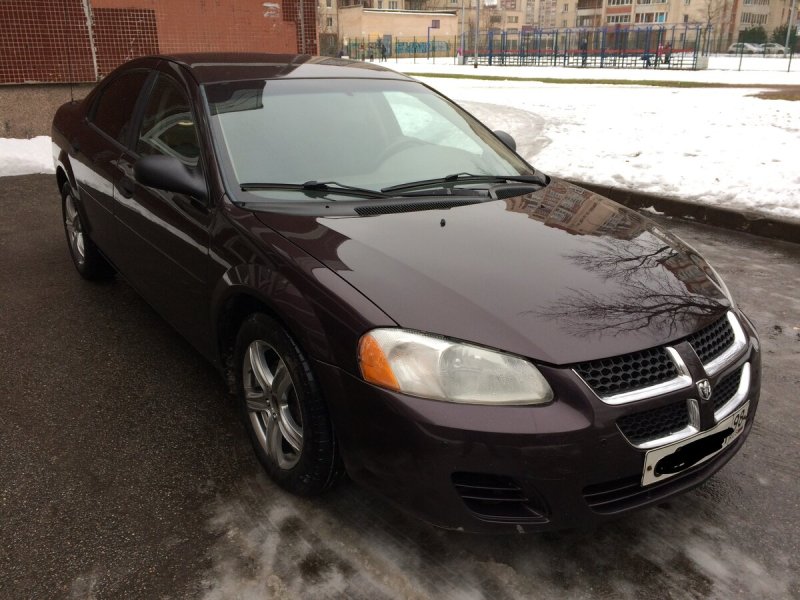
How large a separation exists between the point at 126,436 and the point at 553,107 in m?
12.9

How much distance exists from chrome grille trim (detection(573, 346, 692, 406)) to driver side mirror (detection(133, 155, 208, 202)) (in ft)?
5.71

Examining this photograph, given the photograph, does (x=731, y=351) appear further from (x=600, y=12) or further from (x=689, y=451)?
(x=600, y=12)

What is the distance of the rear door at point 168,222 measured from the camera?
9.48 ft

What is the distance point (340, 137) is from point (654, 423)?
1895 mm

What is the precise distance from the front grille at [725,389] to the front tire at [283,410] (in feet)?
4.09

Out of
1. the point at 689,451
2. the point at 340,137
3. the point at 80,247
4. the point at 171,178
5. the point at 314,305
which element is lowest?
the point at 80,247

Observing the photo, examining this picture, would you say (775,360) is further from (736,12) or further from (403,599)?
(736,12)

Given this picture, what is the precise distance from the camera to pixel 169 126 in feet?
10.9

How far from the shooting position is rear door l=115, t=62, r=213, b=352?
2.89m

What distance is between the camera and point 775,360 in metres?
3.68

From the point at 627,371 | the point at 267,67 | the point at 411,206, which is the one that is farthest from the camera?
the point at 267,67

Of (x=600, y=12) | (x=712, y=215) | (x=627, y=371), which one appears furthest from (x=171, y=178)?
(x=600, y=12)

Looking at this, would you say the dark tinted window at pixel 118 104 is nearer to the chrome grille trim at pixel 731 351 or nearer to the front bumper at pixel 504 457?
the front bumper at pixel 504 457

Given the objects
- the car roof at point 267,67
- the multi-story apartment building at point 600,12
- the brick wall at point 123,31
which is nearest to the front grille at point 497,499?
the car roof at point 267,67
